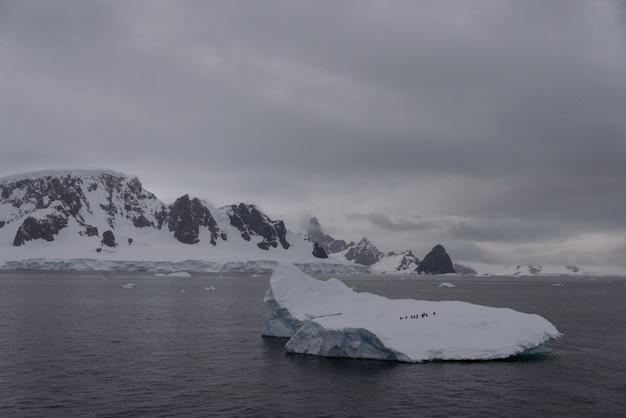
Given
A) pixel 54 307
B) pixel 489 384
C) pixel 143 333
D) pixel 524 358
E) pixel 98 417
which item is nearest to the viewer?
pixel 98 417

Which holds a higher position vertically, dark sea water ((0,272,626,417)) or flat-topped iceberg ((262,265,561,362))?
flat-topped iceberg ((262,265,561,362))

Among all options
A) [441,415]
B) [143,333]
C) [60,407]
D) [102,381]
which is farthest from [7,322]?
[441,415]

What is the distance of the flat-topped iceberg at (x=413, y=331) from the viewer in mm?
38656

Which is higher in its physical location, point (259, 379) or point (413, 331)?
point (413, 331)

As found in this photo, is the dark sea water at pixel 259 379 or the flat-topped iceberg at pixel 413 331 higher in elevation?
the flat-topped iceberg at pixel 413 331

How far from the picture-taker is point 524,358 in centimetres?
4047

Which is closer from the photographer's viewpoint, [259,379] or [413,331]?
[259,379]

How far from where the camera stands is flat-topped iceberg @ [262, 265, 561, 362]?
38.7m

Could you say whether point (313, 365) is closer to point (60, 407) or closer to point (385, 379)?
point (385, 379)

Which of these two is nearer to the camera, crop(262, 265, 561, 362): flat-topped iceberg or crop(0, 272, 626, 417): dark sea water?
crop(0, 272, 626, 417): dark sea water

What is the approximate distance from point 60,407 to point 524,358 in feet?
104

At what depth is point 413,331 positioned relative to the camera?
40.9 meters

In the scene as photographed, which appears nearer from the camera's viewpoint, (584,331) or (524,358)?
(524,358)

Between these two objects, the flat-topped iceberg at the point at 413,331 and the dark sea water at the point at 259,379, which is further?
the flat-topped iceberg at the point at 413,331
